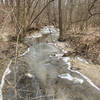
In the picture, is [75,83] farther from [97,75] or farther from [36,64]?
[36,64]

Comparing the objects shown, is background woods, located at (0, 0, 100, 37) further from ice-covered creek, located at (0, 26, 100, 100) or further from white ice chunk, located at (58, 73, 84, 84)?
white ice chunk, located at (58, 73, 84, 84)

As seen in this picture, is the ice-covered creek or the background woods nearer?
the ice-covered creek

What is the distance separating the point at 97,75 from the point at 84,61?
1559 mm

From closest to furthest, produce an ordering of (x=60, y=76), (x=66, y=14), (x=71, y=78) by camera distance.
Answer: (x=71, y=78) → (x=60, y=76) → (x=66, y=14)

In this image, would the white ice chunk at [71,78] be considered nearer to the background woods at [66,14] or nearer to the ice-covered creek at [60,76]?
the ice-covered creek at [60,76]

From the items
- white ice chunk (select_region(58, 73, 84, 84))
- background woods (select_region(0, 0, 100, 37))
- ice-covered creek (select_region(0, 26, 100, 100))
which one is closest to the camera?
ice-covered creek (select_region(0, 26, 100, 100))

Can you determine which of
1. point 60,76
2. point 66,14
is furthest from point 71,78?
point 66,14

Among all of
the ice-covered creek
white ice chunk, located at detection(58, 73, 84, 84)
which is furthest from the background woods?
white ice chunk, located at detection(58, 73, 84, 84)

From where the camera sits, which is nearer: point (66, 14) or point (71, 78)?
point (71, 78)

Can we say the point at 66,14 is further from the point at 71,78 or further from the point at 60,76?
the point at 71,78

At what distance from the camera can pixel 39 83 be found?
16.9 ft

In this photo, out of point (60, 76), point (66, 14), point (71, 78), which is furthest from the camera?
point (66, 14)

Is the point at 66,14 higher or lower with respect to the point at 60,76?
higher

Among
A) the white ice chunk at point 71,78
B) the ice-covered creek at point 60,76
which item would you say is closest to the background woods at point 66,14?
the ice-covered creek at point 60,76
